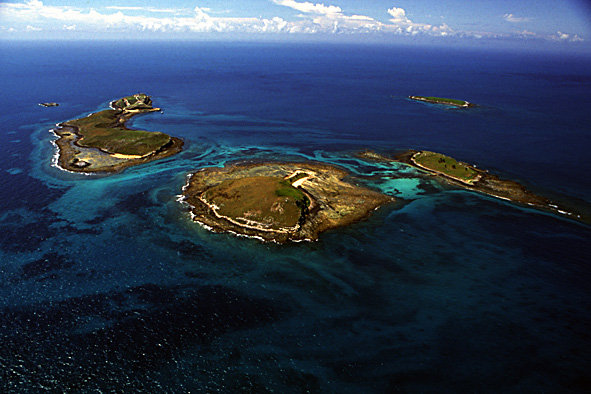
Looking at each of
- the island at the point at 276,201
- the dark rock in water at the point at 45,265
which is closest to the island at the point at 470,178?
the island at the point at 276,201

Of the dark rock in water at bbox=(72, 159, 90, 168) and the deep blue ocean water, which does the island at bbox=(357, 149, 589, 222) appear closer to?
the deep blue ocean water

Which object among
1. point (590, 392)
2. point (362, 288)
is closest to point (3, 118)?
point (362, 288)

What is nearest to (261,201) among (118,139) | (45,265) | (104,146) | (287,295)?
(287,295)

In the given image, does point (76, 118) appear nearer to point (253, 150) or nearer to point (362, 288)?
point (253, 150)

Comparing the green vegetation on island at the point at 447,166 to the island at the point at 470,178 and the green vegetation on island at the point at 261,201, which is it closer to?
the island at the point at 470,178

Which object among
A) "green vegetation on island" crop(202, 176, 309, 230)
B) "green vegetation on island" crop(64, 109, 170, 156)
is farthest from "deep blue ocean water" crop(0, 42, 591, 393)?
"green vegetation on island" crop(64, 109, 170, 156)
